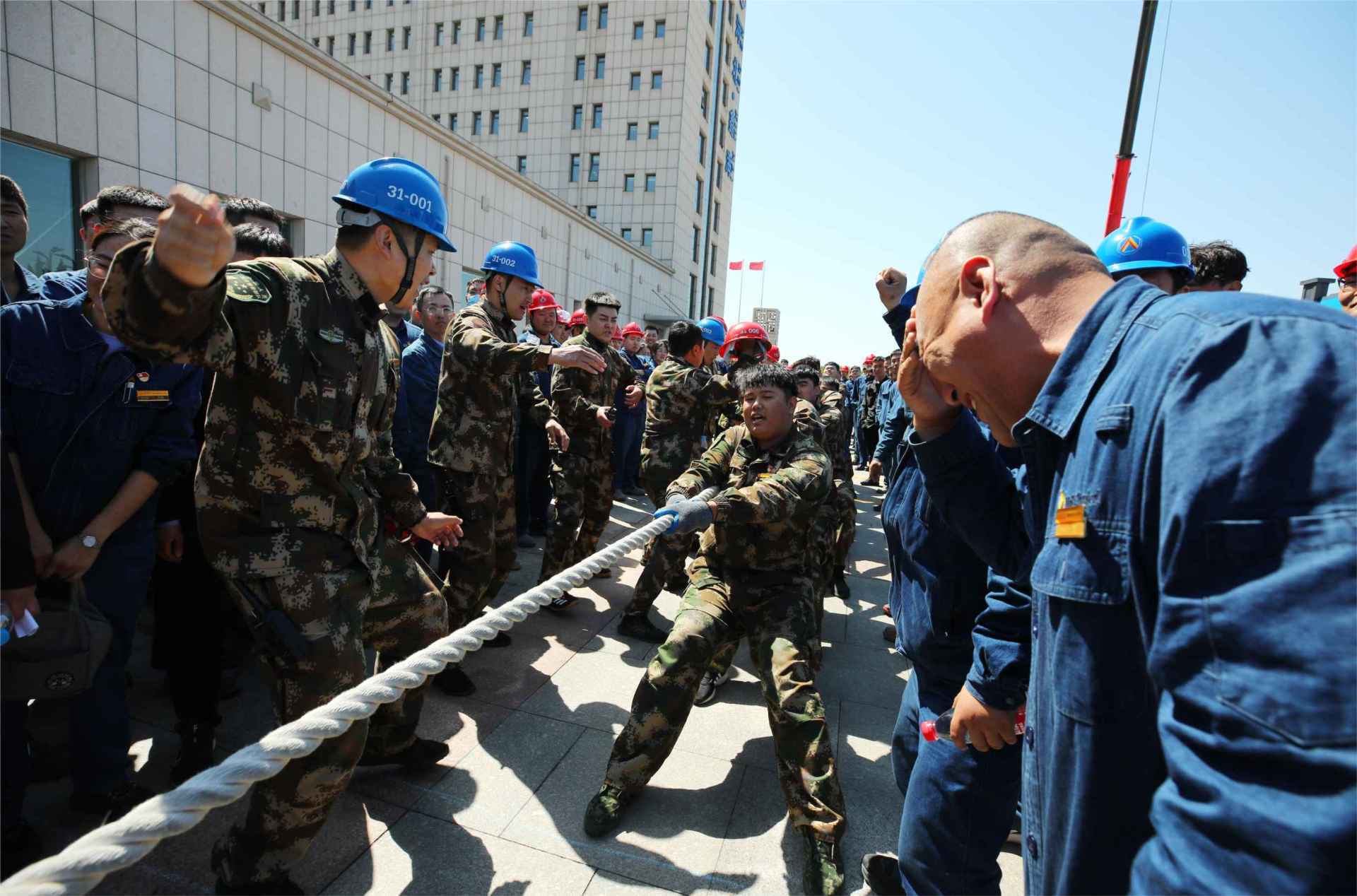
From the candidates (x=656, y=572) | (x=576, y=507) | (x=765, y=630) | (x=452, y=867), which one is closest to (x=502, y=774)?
(x=452, y=867)

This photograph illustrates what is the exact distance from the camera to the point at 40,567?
7.81 feet

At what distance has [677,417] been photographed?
5.97 meters

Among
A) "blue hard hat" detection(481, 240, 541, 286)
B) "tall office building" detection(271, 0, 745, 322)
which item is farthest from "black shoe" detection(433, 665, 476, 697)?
"tall office building" detection(271, 0, 745, 322)

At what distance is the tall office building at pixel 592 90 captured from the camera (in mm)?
36188

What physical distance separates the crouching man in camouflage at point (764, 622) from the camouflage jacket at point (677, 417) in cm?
229

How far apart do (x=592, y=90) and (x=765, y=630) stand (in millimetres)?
40162

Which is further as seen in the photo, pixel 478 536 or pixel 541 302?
pixel 541 302

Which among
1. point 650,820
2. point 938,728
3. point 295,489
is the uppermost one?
point 295,489

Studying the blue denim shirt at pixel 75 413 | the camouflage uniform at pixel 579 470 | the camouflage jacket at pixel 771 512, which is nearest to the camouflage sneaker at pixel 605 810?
the camouflage jacket at pixel 771 512

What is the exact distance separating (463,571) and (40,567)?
195 cm

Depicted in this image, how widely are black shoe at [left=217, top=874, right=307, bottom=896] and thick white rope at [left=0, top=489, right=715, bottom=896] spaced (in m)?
0.79

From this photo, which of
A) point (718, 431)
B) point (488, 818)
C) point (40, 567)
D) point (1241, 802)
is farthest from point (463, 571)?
point (1241, 802)

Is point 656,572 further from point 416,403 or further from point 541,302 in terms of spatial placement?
point 541,302

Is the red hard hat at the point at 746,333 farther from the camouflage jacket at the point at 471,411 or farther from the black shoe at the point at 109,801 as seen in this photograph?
the black shoe at the point at 109,801
